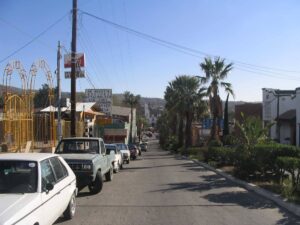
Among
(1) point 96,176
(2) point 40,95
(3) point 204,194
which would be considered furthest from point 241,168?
(2) point 40,95

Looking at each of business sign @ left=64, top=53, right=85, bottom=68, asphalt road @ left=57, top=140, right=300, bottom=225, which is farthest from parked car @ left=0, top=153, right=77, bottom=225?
business sign @ left=64, top=53, right=85, bottom=68

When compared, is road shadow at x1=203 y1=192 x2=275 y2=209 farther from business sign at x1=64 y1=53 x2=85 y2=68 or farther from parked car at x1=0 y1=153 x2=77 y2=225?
business sign at x1=64 y1=53 x2=85 y2=68

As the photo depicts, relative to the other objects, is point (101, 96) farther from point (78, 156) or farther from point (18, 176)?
point (18, 176)

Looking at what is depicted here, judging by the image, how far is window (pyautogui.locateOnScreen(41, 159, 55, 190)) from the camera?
8.56 metres

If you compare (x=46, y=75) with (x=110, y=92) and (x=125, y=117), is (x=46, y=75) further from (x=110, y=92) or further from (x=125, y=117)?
(x=125, y=117)

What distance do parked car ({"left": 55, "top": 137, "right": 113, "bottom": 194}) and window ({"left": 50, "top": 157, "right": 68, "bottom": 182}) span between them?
452cm

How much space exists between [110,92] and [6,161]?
49.3 meters

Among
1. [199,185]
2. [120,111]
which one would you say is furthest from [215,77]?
[120,111]

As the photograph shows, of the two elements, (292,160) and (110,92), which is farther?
(110,92)

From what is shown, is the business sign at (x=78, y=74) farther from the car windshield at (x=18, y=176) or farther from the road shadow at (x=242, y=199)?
the car windshield at (x=18, y=176)

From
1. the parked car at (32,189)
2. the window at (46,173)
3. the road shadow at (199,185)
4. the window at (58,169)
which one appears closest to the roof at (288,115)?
the road shadow at (199,185)

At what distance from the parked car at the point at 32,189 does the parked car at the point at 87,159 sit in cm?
469

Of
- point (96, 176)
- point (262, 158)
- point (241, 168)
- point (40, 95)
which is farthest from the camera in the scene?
point (40, 95)

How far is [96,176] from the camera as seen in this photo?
51.0 feet
